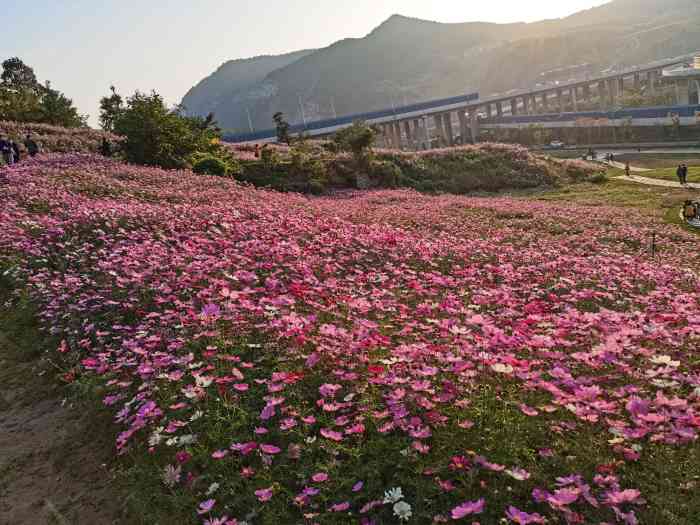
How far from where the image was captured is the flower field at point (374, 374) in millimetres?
4898

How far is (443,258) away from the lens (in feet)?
44.3

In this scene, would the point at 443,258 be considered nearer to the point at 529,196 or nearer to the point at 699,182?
the point at 529,196

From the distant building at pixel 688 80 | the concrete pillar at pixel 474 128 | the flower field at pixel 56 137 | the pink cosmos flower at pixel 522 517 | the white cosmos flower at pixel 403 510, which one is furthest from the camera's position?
the concrete pillar at pixel 474 128

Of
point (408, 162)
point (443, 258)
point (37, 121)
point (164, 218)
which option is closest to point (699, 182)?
point (408, 162)

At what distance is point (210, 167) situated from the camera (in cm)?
3238

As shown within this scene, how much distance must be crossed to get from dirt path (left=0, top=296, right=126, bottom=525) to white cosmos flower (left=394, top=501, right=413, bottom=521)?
303 cm

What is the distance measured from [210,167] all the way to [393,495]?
3023cm

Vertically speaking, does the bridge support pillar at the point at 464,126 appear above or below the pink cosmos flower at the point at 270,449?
above

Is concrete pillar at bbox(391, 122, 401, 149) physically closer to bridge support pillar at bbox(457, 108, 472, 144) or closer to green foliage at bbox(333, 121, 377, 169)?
bridge support pillar at bbox(457, 108, 472, 144)

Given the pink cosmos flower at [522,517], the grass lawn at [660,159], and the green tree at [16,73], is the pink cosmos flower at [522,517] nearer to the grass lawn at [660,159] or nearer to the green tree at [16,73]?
the grass lawn at [660,159]

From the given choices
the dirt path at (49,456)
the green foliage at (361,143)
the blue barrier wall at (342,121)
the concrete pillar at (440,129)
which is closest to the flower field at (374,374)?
Result: the dirt path at (49,456)

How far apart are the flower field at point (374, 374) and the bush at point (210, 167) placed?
19.4m

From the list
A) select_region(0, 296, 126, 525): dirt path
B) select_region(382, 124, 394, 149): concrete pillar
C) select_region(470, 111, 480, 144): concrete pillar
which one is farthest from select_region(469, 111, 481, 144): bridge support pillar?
select_region(0, 296, 126, 525): dirt path

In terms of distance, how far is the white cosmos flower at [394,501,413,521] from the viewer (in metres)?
4.50
